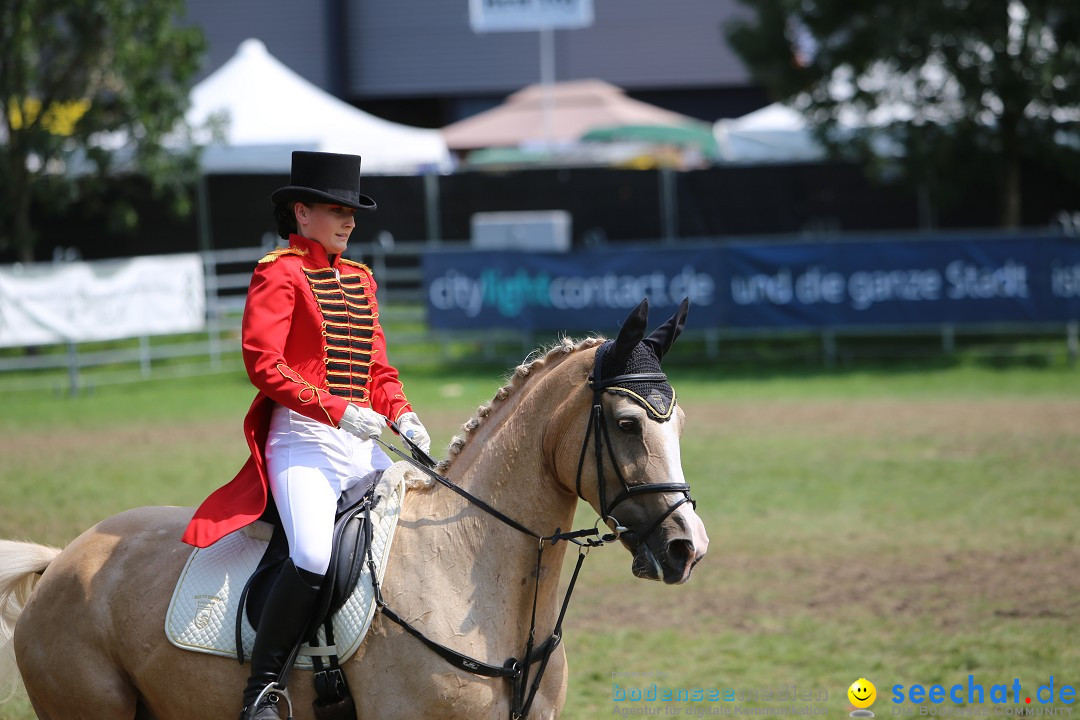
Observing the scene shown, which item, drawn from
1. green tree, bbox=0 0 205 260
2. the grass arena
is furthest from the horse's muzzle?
green tree, bbox=0 0 205 260

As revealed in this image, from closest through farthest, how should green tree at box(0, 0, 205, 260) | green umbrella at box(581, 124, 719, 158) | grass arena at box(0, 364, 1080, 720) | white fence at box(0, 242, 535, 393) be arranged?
grass arena at box(0, 364, 1080, 720) < white fence at box(0, 242, 535, 393) < green tree at box(0, 0, 205, 260) < green umbrella at box(581, 124, 719, 158)

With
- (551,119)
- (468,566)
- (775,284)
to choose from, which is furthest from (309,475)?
(551,119)

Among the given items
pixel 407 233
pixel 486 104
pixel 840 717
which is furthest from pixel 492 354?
pixel 486 104

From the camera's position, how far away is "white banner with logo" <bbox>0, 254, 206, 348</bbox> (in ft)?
51.1

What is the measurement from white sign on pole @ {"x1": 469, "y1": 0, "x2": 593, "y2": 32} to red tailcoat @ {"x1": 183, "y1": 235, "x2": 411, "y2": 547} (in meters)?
17.1

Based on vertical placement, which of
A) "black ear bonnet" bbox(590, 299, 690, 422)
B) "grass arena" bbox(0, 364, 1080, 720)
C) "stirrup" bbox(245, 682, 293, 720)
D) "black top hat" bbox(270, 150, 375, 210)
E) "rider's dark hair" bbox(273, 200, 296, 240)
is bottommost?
"grass arena" bbox(0, 364, 1080, 720)

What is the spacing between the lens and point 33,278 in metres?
15.6

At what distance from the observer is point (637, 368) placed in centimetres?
353

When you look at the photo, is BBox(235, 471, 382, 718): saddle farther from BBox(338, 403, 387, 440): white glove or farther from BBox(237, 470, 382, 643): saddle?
BBox(338, 403, 387, 440): white glove

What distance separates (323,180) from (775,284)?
13259 millimetres

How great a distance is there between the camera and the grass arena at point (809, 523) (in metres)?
6.00

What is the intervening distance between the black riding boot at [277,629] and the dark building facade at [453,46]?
104 ft

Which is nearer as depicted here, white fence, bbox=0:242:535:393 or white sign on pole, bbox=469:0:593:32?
white fence, bbox=0:242:535:393

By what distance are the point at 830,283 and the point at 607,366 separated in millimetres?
13412
